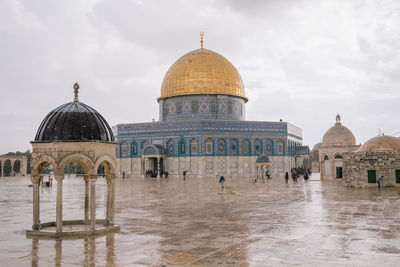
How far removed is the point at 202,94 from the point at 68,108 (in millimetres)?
39360

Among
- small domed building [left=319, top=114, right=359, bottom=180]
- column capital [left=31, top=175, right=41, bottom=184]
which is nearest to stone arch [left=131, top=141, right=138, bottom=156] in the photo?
small domed building [left=319, top=114, right=359, bottom=180]

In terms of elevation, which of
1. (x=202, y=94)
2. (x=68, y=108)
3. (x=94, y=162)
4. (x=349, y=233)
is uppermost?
(x=202, y=94)

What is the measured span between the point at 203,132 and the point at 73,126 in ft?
116

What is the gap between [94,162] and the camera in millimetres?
9430

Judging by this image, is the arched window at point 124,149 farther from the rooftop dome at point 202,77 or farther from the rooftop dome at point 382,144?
the rooftop dome at point 382,144

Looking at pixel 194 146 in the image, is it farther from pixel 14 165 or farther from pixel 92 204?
pixel 92 204

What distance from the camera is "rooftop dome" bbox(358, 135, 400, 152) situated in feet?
85.6

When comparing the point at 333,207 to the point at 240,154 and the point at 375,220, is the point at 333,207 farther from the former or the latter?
the point at 240,154

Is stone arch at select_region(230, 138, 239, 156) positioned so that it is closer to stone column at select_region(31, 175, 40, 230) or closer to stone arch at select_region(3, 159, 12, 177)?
stone arch at select_region(3, 159, 12, 177)

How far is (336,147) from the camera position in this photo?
35.3 m

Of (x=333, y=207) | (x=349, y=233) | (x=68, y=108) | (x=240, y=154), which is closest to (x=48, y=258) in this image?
(x=68, y=108)

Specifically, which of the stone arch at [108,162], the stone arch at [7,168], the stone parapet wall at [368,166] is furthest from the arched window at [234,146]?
the stone arch at [108,162]

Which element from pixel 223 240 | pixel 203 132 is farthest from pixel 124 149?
pixel 223 240

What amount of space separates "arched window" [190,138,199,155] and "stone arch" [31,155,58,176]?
34892 millimetres
